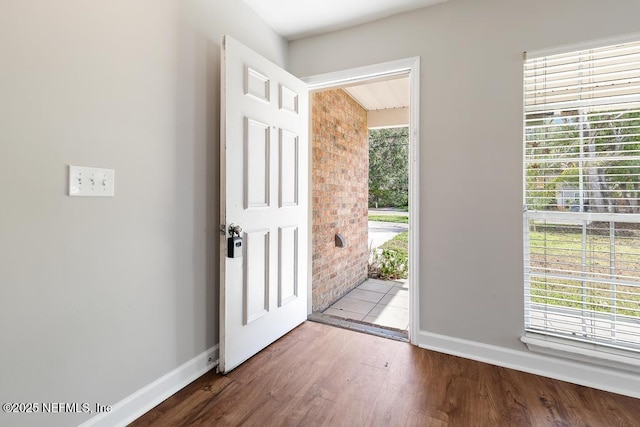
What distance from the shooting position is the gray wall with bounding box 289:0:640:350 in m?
1.93

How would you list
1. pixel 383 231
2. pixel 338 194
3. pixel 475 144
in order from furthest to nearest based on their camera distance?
pixel 383 231, pixel 338 194, pixel 475 144

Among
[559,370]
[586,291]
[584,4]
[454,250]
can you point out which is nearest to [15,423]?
[454,250]

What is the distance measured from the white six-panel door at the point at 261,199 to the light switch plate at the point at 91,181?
0.57 meters

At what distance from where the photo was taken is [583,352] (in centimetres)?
178

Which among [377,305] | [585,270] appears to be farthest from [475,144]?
[377,305]

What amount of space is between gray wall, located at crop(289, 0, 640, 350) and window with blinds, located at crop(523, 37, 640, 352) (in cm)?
9

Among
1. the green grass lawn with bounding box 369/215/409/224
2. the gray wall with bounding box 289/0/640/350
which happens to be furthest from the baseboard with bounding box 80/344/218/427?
the green grass lawn with bounding box 369/215/409/224

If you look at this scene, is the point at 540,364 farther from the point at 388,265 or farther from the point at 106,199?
the point at 388,265

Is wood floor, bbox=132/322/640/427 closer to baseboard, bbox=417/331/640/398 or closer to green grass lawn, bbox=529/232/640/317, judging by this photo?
baseboard, bbox=417/331/640/398

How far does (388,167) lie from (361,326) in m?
6.40

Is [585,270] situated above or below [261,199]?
below

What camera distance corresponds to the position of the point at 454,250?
212 centimetres

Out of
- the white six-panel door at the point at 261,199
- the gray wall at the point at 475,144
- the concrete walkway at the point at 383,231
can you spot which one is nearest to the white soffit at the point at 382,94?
the gray wall at the point at 475,144

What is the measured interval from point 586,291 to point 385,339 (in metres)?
1.30
